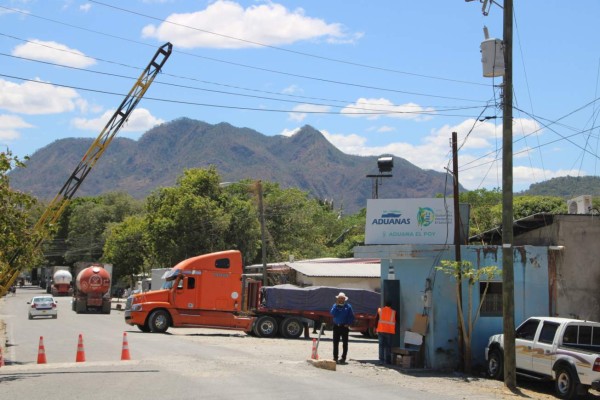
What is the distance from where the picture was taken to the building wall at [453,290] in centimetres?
1953

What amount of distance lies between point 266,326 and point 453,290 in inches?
559

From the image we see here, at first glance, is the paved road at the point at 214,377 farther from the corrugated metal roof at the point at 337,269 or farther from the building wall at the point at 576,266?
the corrugated metal roof at the point at 337,269

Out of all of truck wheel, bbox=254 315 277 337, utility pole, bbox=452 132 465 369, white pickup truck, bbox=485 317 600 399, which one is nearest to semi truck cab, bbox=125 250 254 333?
truck wheel, bbox=254 315 277 337

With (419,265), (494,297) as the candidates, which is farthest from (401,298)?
(494,297)

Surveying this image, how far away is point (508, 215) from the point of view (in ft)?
53.8

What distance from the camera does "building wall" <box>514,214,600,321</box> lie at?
1978 centimetres

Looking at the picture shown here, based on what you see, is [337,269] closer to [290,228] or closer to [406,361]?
[406,361]

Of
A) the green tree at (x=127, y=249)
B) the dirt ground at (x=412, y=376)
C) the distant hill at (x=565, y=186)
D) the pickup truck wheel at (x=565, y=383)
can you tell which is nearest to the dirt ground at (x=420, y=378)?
the dirt ground at (x=412, y=376)

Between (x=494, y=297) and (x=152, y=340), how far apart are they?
12444 millimetres

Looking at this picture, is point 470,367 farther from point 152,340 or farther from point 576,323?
point 152,340

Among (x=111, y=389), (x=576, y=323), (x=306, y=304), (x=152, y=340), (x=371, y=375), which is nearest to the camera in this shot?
(x=111, y=389)

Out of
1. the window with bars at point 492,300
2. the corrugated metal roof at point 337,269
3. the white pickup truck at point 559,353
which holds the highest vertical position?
the corrugated metal roof at point 337,269

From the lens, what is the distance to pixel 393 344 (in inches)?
816

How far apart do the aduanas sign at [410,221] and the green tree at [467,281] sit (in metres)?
1.09
